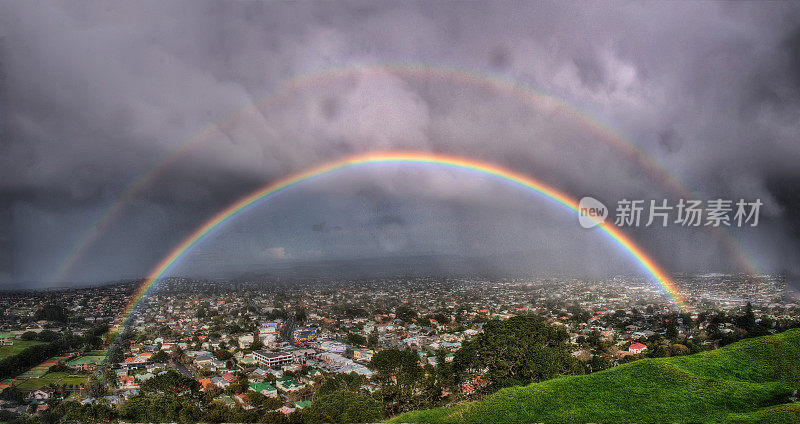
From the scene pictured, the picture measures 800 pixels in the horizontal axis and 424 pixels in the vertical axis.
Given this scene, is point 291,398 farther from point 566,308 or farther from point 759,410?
point 566,308

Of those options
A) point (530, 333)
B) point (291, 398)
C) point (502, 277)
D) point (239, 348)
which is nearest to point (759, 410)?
point (530, 333)

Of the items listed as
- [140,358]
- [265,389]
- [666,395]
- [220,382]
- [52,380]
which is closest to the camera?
[666,395]

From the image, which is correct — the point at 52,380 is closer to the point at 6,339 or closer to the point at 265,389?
the point at 6,339

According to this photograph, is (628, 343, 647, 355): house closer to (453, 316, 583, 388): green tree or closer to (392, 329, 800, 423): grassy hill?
(453, 316, 583, 388): green tree

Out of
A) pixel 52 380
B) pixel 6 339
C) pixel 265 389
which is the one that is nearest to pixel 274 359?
pixel 265 389

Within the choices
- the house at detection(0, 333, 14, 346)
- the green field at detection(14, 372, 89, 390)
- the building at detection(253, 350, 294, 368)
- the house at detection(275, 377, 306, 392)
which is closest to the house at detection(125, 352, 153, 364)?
the green field at detection(14, 372, 89, 390)

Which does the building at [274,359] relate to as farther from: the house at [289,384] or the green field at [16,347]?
the green field at [16,347]
